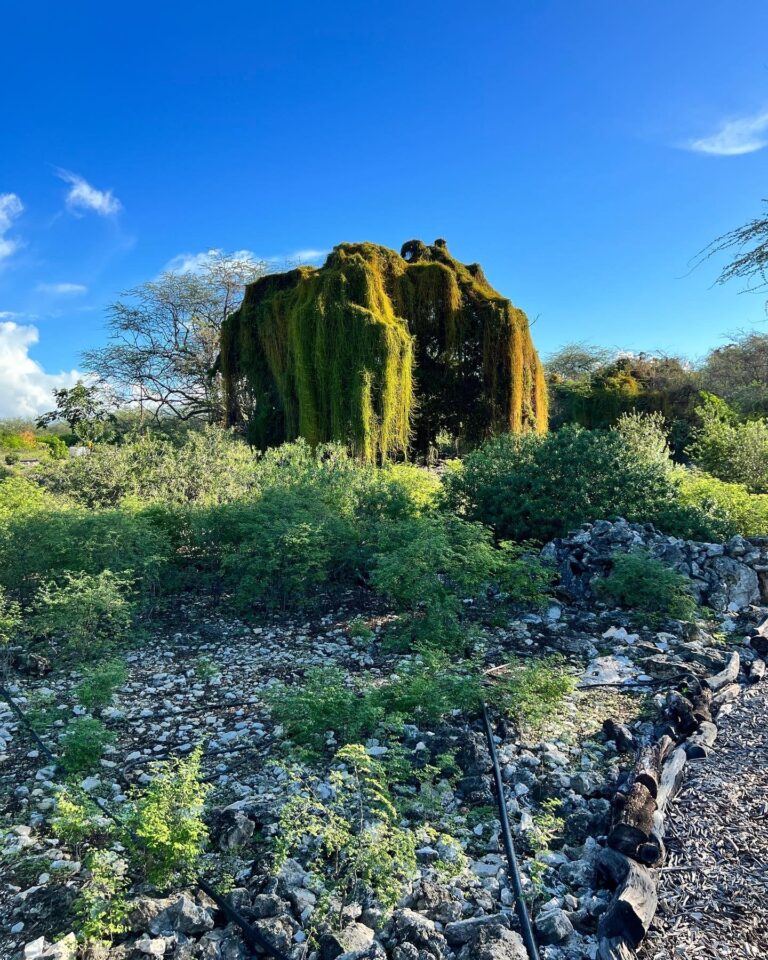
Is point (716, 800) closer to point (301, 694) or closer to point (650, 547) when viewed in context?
point (301, 694)

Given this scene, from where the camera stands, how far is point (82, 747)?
11.0ft

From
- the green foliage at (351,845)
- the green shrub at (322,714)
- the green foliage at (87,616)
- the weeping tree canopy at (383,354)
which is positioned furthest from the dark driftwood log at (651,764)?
the weeping tree canopy at (383,354)

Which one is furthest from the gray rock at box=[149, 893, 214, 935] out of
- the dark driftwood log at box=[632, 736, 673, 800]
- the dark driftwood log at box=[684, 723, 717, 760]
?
the dark driftwood log at box=[684, 723, 717, 760]

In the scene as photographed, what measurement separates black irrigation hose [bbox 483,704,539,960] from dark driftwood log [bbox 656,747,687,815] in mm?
727

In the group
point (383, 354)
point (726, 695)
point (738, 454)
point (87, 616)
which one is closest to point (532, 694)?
point (726, 695)

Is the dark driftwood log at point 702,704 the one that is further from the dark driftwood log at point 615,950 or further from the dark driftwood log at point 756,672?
the dark driftwood log at point 615,950

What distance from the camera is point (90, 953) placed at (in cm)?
210

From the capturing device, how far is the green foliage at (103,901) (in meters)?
2.10

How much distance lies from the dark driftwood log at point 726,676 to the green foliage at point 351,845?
266cm

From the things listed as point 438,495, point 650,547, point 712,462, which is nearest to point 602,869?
point 650,547

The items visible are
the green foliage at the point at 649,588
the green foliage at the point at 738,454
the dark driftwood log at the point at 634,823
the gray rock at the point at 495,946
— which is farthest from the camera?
the green foliage at the point at 738,454

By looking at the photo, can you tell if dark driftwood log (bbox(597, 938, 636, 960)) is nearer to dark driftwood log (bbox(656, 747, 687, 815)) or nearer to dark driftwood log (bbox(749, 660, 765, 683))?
dark driftwood log (bbox(656, 747, 687, 815))

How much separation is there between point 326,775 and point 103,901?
1270mm

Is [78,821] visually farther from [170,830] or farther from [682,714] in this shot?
[682,714]
